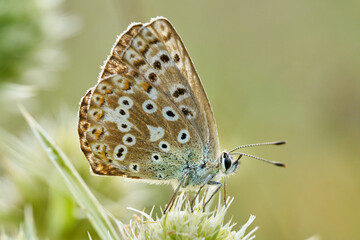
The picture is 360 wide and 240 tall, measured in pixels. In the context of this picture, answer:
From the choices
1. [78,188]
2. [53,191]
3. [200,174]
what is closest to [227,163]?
[200,174]

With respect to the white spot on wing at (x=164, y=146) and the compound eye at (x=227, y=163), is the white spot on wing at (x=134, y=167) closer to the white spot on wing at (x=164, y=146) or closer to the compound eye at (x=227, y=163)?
the white spot on wing at (x=164, y=146)

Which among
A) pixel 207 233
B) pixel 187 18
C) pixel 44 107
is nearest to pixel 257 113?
pixel 187 18

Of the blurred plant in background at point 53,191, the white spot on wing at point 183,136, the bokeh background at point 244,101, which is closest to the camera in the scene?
the white spot on wing at point 183,136

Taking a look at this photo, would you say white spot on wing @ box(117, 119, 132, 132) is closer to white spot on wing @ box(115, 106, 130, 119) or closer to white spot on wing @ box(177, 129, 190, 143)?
white spot on wing @ box(115, 106, 130, 119)

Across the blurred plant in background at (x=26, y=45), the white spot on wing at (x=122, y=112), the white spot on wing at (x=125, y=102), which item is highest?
the blurred plant in background at (x=26, y=45)

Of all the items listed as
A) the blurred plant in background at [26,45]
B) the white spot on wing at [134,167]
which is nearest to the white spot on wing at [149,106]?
the white spot on wing at [134,167]

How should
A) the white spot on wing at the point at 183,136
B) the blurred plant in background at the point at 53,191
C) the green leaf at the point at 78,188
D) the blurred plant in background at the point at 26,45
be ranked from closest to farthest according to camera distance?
the green leaf at the point at 78,188 → the white spot on wing at the point at 183,136 → the blurred plant in background at the point at 53,191 → the blurred plant in background at the point at 26,45

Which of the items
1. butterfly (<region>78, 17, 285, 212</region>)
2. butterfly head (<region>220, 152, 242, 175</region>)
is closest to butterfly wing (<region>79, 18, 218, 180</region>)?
butterfly (<region>78, 17, 285, 212</region>)
